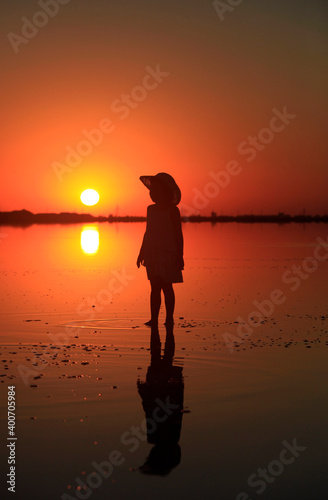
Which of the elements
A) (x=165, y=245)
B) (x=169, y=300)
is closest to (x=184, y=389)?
(x=169, y=300)

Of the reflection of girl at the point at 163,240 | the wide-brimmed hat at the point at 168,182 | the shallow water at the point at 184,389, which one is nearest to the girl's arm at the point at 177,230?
the reflection of girl at the point at 163,240

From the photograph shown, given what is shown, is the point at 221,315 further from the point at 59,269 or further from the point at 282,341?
the point at 59,269

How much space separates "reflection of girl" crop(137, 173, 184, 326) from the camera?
31.5 ft

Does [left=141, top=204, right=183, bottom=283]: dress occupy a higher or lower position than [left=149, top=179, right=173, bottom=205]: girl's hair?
lower

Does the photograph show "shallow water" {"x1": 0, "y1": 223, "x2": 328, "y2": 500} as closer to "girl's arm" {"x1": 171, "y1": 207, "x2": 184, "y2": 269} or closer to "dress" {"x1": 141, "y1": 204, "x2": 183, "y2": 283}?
"dress" {"x1": 141, "y1": 204, "x2": 183, "y2": 283}

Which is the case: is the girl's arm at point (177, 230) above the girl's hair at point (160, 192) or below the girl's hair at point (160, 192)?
below

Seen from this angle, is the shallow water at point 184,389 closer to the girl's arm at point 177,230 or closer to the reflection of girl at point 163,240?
the reflection of girl at point 163,240

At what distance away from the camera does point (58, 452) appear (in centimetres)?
457

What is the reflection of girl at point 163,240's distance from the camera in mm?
9602

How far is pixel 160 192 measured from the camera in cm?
966

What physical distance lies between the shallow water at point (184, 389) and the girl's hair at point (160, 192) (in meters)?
1.92

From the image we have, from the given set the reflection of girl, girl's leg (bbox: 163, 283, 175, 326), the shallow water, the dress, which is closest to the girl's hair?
the reflection of girl

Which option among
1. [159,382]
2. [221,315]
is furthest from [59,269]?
[159,382]

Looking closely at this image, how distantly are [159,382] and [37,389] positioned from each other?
1.18m
